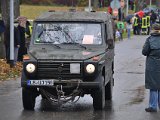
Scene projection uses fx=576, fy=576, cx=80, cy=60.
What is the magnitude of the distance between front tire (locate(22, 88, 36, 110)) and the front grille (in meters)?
0.56

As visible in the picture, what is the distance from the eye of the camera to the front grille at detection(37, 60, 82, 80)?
11242 millimetres

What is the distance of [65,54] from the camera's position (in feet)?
37.8

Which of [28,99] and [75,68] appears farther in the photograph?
[28,99]

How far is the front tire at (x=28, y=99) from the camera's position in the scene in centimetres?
1161

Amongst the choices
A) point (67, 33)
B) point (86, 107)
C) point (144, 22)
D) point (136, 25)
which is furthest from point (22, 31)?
point (136, 25)

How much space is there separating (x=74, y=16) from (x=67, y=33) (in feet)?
1.62

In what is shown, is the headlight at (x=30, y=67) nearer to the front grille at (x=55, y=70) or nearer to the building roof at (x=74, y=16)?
the front grille at (x=55, y=70)

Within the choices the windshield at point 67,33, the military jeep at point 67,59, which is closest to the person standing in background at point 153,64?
the military jeep at point 67,59

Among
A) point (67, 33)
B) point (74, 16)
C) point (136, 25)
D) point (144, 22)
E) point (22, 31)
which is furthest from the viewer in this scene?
point (136, 25)

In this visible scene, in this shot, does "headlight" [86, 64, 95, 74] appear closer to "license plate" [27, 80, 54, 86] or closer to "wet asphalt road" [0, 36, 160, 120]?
"license plate" [27, 80, 54, 86]

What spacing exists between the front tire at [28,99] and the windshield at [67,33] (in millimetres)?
1226

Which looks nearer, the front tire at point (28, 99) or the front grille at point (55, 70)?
the front grille at point (55, 70)

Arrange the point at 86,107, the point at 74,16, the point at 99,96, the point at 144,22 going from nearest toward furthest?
the point at 99,96 < the point at 86,107 < the point at 74,16 < the point at 144,22

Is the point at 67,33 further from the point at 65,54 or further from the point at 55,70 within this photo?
the point at 55,70
